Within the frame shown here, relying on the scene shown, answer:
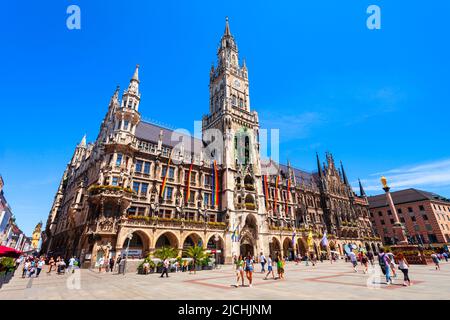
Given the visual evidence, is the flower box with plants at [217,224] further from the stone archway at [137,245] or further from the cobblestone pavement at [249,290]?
the cobblestone pavement at [249,290]

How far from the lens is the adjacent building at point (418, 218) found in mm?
65188

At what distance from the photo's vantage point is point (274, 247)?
1908 inches

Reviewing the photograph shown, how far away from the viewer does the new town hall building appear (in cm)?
3159

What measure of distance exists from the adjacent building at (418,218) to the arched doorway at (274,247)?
153 feet

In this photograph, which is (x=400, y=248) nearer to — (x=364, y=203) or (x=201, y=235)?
(x=201, y=235)

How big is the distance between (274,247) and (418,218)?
174 feet

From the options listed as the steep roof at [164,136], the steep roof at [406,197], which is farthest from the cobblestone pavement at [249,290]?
the steep roof at [406,197]

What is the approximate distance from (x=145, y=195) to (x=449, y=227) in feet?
292

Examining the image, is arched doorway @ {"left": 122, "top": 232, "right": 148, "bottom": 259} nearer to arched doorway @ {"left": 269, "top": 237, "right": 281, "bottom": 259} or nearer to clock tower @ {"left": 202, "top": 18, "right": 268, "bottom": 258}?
clock tower @ {"left": 202, "top": 18, "right": 268, "bottom": 258}

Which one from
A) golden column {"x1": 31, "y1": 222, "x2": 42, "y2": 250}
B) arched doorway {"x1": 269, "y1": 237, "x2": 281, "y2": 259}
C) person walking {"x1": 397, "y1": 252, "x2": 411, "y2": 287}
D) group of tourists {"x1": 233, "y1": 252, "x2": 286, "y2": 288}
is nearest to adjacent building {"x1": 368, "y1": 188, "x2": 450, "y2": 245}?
arched doorway {"x1": 269, "y1": 237, "x2": 281, "y2": 259}

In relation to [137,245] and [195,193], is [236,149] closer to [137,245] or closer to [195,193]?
Answer: [195,193]

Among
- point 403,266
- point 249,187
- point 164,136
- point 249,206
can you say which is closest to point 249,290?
point 403,266

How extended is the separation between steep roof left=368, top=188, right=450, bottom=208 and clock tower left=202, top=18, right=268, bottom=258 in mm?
58224

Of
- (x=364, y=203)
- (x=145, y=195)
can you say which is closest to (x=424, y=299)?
(x=145, y=195)
